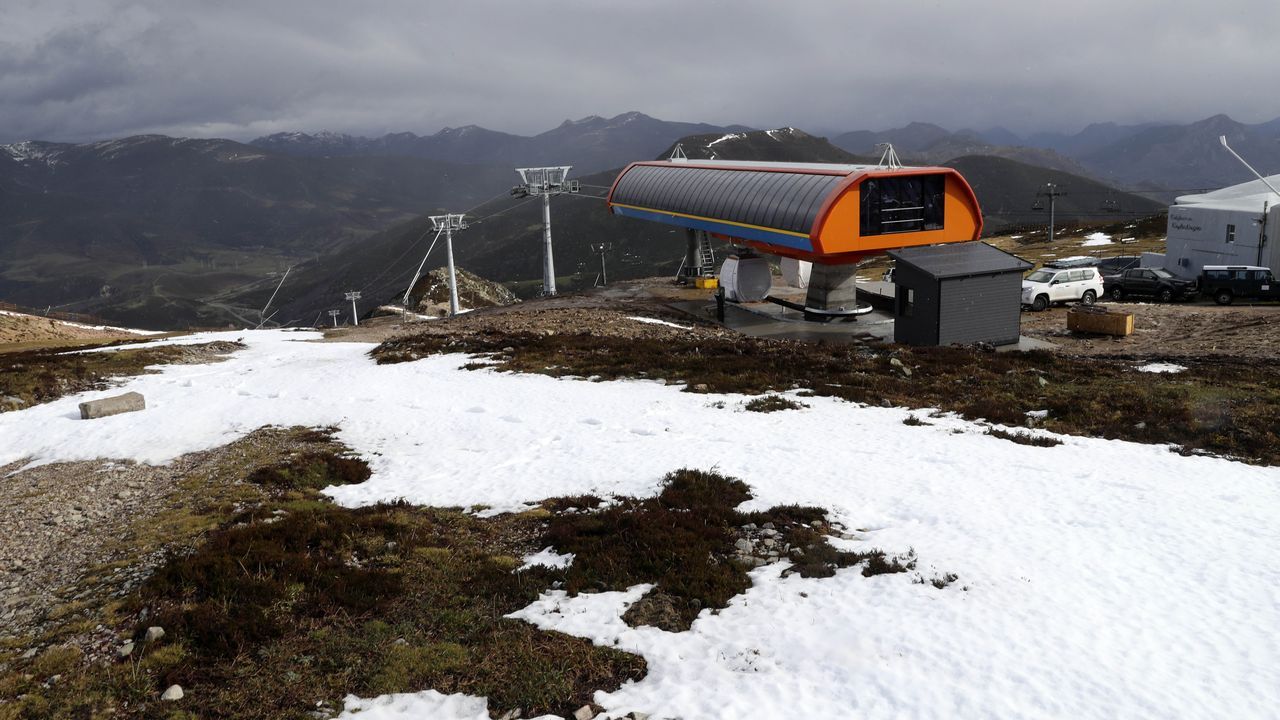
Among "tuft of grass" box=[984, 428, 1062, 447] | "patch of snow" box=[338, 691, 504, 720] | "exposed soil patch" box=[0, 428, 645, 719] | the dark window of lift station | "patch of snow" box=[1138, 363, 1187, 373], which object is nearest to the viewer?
"patch of snow" box=[338, 691, 504, 720]

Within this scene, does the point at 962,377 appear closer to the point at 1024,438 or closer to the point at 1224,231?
the point at 1024,438

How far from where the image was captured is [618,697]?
913 cm

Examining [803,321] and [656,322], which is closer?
[656,322]

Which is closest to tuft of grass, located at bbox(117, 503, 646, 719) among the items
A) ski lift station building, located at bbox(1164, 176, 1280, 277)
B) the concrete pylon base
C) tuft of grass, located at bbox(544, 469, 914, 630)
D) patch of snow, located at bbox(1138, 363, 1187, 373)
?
tuft of grass, located at bbox(544, 469, 914, 630)

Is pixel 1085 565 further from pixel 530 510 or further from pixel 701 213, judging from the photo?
pixel 701 213

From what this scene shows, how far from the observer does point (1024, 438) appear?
18812 mm

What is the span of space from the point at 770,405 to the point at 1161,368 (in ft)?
47.5

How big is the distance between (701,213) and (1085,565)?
39.0m

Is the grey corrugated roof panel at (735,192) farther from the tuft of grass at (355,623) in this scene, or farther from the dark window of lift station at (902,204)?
the tuft of grass at (355,623)

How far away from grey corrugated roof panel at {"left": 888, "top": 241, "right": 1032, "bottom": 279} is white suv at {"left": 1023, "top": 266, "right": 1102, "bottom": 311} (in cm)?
713

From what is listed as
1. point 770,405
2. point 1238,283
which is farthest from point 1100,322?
point 770,405

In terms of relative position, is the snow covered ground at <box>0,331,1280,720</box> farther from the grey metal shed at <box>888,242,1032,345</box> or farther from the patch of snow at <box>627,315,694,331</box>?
the patch of snow at <box>627,315,694,331</box>

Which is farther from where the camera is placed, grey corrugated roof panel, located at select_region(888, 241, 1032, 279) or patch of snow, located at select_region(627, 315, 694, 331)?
patch of snow, located at select_region(627, 315, 694, 331)

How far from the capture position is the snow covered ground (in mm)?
9047
